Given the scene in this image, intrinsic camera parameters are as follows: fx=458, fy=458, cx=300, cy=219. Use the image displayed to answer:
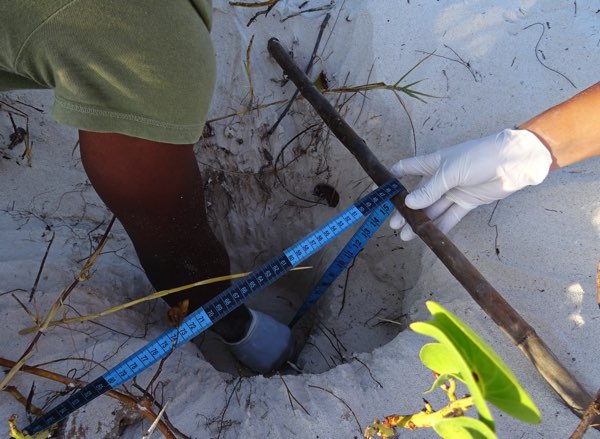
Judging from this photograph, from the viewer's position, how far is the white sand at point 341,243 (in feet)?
4.35

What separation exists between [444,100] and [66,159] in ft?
5.13

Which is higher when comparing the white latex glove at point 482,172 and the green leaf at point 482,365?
the green leaf at point 482,365

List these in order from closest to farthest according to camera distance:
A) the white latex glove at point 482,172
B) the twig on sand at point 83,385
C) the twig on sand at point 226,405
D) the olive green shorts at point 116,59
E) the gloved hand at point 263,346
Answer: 1. the olive green shorts at point 116,59
2. the twig on sand at point 83,385
3. the twig on sand at point 226,405
4. the white latex glove at point 482,172
5. the gloved hand at point 263,346

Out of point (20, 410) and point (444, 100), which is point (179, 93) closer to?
point (20, 410)

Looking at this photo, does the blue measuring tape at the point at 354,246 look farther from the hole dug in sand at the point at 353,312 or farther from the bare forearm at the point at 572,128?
the bare forearm at the point at 572,128

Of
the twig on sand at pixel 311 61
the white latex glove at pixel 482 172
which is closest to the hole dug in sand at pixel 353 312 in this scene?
the white latex glove at pixel 482 172

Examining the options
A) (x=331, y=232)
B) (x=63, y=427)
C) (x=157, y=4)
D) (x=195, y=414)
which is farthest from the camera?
(x=331, y=232)

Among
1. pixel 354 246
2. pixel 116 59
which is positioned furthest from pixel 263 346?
pixel 116 59

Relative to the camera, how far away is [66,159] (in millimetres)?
1904

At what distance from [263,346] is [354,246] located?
54 cm

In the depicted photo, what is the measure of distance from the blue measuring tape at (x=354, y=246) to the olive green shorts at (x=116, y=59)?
0.83m

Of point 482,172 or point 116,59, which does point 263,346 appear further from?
point 116,59

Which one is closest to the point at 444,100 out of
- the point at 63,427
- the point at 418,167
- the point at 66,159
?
the point at 418,167

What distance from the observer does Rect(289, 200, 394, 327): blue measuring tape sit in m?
1.64
